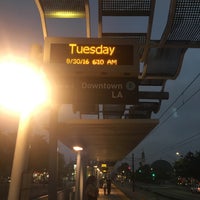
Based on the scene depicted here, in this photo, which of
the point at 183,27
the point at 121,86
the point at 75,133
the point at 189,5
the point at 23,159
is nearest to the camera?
the point at 23,159

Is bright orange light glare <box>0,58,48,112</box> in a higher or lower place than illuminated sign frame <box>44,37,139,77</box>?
lower

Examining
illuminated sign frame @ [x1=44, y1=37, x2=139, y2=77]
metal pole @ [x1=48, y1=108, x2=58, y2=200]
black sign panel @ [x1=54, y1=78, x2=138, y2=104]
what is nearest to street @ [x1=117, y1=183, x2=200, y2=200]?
metal pole @ [x1=48, y1=108, x2=58, y2=200]

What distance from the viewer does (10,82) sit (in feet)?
19.0

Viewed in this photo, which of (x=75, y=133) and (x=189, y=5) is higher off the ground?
(x=189, y=5)

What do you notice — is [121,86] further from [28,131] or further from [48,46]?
[28,131]

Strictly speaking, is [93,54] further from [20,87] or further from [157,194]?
[157,194]

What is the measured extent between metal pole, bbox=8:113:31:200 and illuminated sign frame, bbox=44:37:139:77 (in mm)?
1529

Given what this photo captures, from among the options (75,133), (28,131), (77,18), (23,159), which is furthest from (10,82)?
(75,133)

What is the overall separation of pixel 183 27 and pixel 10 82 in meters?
4.66

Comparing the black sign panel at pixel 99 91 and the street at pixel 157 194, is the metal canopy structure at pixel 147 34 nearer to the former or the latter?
the black sign panel at pixel 99 91

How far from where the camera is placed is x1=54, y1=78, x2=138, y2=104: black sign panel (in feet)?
22.0

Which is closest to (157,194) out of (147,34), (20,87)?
(147,34)

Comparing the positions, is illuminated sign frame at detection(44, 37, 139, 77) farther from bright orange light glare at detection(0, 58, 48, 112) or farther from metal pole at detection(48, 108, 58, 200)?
metal pole at detection(48, 108, 58, 200)

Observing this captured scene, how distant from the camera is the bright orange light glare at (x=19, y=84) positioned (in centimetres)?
577
